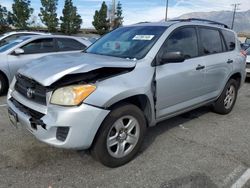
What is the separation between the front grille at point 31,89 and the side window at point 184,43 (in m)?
1.71

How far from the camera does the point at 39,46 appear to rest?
24.1ft

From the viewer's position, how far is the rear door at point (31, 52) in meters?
6.76

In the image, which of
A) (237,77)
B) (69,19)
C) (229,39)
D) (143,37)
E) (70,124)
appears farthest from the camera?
(69,19)

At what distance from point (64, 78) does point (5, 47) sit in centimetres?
472

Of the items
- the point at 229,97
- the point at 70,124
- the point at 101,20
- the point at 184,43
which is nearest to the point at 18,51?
the point at 184,43

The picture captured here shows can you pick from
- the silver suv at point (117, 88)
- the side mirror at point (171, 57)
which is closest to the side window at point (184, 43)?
the silver suv at point (117, 88)

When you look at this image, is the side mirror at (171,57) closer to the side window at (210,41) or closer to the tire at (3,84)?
the side window at (210,41)

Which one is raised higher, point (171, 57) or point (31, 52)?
point (171, 57)

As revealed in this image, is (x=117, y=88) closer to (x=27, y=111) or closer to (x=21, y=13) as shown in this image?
(x=27, y=111)

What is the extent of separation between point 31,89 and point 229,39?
13.2ft

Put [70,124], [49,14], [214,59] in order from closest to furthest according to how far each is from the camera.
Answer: [70,124]
[214,59]
[49,14]

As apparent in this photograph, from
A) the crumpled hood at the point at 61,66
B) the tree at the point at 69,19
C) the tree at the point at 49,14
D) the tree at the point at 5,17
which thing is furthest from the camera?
the tree at the point at 69,19

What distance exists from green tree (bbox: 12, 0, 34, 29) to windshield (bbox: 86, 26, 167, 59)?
32597mm

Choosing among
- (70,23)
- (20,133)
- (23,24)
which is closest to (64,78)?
(20,133)
